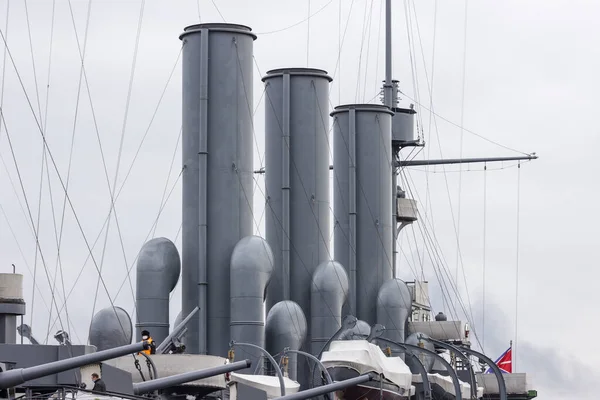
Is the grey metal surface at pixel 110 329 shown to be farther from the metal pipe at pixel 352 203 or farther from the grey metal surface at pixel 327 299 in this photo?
the metal pipe at pixel 352 203

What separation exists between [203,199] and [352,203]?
1472 cm

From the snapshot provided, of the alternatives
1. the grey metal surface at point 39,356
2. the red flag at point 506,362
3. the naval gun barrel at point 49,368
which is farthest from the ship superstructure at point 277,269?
the naval gun barrel at point 49,368

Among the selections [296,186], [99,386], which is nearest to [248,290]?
[296,186]

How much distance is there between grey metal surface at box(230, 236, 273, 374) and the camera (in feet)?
151

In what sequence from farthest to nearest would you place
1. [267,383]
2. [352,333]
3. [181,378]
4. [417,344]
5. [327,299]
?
[417,344] → [327,299] → [352,333] → [267,383] → [181,378]

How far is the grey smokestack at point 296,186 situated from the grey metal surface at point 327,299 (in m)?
0.97

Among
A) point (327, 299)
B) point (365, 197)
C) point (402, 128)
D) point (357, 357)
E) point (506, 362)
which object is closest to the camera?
point (357, 357)

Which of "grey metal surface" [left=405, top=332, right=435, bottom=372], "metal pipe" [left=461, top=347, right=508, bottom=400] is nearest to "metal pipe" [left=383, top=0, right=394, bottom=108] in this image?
"grey metal surface" [left=405, top=332, right=435, bottom=372]

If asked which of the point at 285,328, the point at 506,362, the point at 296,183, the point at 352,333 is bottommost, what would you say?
the point at 506,362

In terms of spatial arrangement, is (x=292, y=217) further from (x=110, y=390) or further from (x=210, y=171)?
(x=110, y=390)

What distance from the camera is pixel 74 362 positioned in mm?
18703

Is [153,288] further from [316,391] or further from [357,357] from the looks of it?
[316,391]

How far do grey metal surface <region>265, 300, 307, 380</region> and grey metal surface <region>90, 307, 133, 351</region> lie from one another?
22.6 feet

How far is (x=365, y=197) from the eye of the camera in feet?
201
